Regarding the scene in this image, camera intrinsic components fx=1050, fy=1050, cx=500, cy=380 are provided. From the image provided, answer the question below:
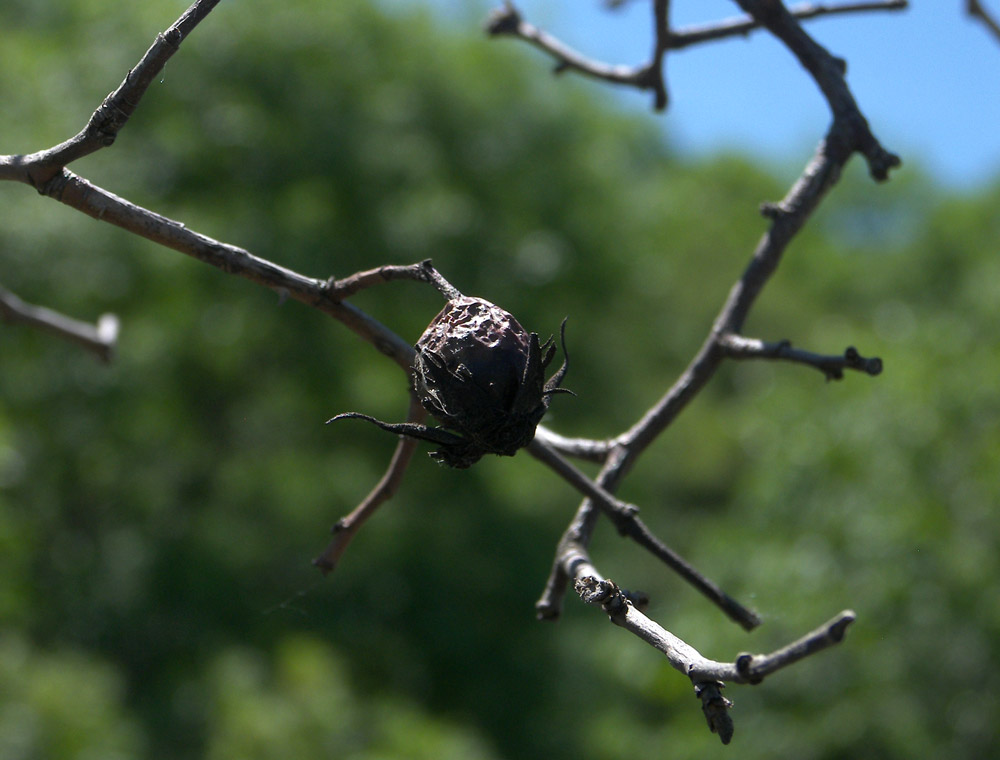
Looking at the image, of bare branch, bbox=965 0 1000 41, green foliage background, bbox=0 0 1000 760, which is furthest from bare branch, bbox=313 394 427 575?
green foliage background, bbox=0 0 1000 760

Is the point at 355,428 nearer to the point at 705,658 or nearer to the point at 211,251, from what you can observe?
the point at 211,251

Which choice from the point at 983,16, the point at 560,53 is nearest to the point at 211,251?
the point at 560,53

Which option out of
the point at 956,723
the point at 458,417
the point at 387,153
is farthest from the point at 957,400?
the point at 458,417

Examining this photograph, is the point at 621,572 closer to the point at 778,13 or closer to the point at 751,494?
the point at 751,494

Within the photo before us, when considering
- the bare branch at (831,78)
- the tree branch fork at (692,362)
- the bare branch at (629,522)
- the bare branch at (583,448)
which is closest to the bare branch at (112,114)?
the tree branch fork at (692,362)

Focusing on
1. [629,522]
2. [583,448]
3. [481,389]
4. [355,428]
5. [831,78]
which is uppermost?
[831,78]

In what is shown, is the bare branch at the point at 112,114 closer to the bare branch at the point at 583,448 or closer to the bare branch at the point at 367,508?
the bare branch at the point at 367,508

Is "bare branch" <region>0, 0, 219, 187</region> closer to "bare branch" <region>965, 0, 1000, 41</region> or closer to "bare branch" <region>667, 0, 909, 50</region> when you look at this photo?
"bare branch" <region>667, 0, 909, 50</region>
